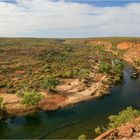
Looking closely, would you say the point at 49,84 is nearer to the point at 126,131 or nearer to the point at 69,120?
the point at 69,120

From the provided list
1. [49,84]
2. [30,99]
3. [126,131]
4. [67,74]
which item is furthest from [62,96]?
[126,131]

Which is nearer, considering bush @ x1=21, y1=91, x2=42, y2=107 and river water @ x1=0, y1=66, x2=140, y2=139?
river water @ x1=0, y1=66, x2=140, y2=139

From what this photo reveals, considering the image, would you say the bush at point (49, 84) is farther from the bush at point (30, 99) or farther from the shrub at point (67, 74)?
the shrub at point (67, 74)

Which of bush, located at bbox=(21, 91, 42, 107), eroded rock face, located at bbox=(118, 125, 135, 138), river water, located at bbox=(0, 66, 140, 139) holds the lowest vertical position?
river water, located at bbox=(0, 66, 140, 139)

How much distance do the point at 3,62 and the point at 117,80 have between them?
53854 mm

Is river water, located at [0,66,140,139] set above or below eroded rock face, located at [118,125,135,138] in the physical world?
below

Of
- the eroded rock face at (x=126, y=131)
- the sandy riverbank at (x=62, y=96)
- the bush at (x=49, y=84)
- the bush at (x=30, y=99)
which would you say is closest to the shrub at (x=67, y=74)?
the sandy riverbank at (x=62, y=96)

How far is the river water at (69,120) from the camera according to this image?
47.9 m

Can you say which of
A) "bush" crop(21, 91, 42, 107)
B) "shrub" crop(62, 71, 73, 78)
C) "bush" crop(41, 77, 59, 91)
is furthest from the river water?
"shrub" crop(62, 71, 73, 78)

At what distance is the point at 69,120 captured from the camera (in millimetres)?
53156

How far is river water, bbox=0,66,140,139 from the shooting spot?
47875 millimetres

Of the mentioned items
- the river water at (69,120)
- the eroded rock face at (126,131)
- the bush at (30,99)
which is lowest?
the river water at (69,120)

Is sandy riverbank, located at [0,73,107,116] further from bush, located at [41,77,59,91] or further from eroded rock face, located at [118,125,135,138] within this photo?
eroded rock face, located at [118,125,135,138]

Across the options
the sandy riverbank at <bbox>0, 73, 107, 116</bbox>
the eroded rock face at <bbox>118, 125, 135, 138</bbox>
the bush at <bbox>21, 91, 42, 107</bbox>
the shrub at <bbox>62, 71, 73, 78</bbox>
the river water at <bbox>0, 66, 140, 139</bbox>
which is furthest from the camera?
the shrub at <bbox>62, 71, 73, 78</bbox>
